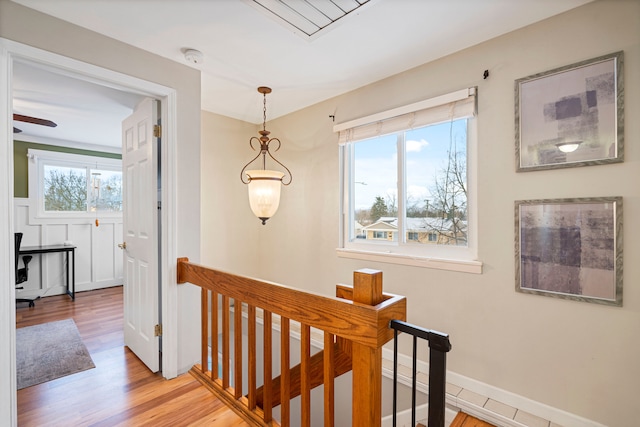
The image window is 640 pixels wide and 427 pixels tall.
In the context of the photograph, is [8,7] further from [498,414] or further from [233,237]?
[498,414]

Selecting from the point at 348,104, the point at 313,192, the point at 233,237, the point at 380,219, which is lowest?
the point at 233,237

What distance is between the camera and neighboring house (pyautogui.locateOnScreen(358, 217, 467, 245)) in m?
2.26

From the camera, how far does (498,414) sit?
1.84 metres

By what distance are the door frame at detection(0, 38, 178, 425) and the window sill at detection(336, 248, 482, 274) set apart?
152cm

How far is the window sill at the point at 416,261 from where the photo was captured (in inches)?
82.8

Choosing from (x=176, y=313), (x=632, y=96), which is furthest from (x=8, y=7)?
(x=632, y=96)

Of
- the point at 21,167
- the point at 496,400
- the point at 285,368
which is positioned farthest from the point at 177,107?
the point at 21,167

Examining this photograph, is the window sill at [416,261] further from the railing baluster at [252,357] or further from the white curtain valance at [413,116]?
the railing baluster at [252,357]

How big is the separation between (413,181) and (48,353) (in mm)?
3416

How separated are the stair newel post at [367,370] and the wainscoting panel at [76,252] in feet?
17.1

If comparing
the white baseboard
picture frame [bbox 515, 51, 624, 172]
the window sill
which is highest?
picture frame [bbox 515, 51, 624, 172]

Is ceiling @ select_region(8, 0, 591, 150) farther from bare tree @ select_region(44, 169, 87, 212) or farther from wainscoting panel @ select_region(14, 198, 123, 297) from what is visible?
wainscoting panel @ select_region(14, 198, 123, 297)

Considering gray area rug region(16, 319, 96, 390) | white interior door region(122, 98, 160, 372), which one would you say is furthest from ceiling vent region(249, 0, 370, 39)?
gray area rug region(16, 319, 96, 390)

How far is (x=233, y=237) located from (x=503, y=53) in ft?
10.2
